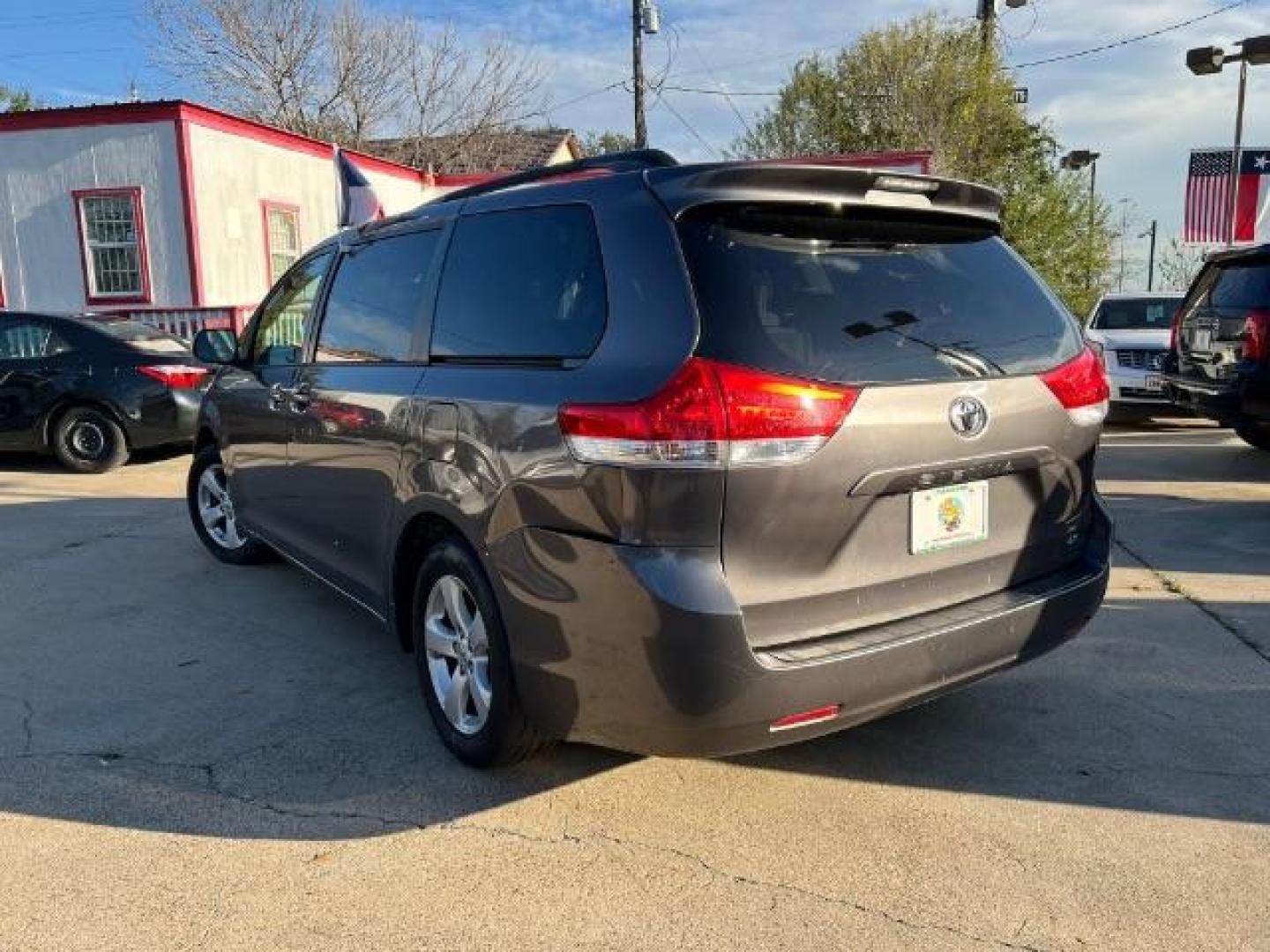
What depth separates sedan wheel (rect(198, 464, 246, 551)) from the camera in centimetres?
585

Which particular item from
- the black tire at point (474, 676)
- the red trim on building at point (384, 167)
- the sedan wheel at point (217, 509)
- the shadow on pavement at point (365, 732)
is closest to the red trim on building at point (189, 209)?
the red trim on building at point (384, 167)

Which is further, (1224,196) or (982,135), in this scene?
(982,135)

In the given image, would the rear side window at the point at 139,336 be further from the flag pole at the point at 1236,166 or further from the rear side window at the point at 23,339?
the flag pole at the point at 1236,166

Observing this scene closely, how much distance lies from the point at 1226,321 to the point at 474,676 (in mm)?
6876

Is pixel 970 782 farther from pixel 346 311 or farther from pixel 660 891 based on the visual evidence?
pixel 346 311

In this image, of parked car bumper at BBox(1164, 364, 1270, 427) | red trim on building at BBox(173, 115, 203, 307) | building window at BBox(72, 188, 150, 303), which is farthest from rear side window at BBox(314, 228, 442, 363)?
building window at BBox(72, 188, 150, 303)

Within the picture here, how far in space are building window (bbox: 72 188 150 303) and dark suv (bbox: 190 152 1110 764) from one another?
1341 cm

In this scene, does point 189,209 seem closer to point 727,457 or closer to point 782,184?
point 782,184

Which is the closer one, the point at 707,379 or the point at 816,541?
the point at 707,379

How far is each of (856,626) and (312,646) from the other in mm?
2718

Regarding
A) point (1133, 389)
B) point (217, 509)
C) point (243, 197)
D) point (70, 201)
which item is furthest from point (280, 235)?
point (1133, 389)

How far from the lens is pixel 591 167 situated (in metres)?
3.19

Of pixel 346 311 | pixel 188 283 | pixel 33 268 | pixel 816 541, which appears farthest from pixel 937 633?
pixel 33 268

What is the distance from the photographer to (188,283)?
14.9m
